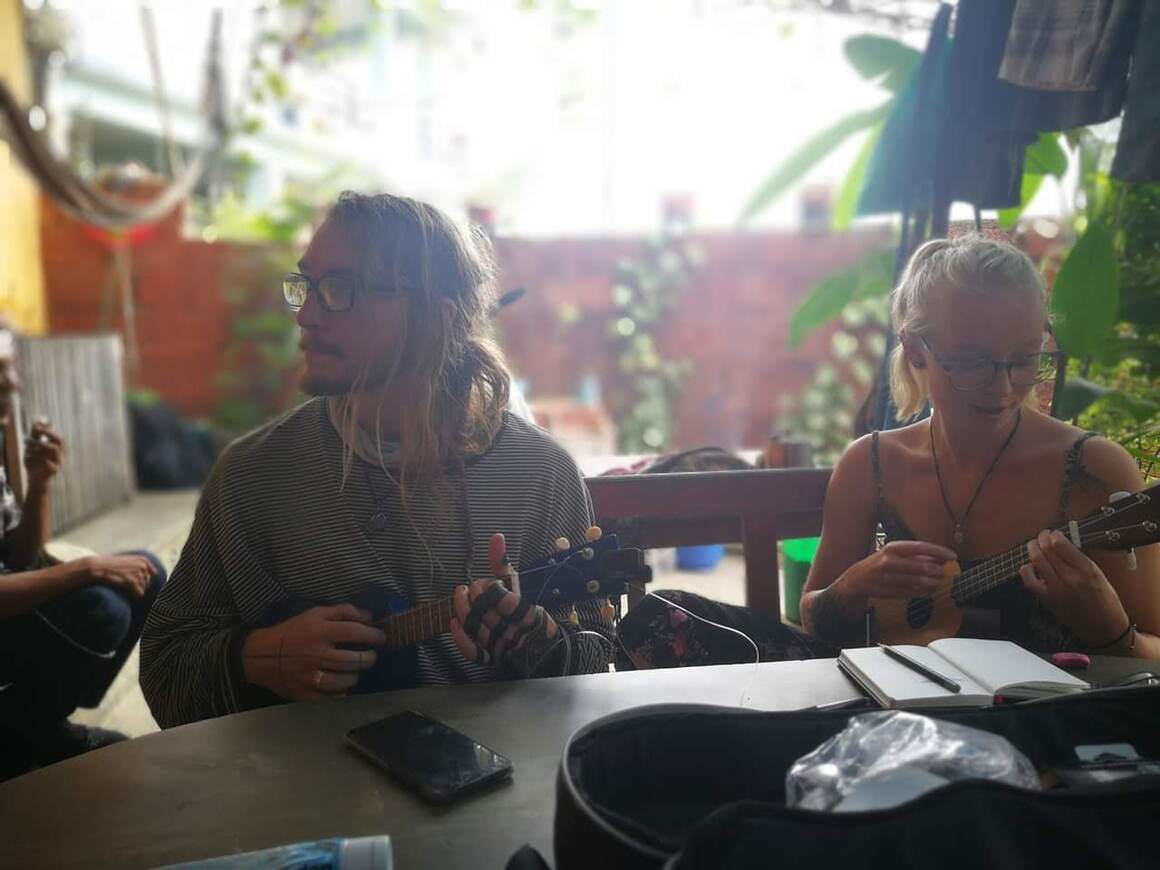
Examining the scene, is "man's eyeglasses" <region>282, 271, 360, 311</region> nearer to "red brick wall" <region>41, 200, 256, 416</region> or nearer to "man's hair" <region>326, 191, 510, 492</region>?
"man's hair" <region>326, 191, 510, 492</region>

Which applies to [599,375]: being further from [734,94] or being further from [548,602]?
[548,602]

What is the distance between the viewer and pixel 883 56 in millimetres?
2576

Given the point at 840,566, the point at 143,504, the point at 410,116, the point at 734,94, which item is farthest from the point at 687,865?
the point at 410,116

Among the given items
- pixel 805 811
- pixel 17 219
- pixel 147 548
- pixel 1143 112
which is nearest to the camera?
pixel 805 811

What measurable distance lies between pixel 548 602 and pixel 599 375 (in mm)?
5786

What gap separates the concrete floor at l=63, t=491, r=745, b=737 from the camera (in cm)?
303

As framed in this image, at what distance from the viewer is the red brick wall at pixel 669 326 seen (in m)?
6.45

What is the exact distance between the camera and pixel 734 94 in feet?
22.4

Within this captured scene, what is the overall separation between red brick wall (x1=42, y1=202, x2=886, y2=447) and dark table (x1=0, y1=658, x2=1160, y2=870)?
5.64 metres

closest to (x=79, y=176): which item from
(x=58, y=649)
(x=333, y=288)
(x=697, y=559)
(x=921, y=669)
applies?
Result: (x=58, y=649)

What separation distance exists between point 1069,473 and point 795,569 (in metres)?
0.87

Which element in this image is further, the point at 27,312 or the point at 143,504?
the point at 27,312

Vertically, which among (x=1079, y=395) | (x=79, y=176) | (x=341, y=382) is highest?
(x=79, y=176)

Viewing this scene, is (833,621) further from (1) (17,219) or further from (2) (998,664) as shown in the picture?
(1) (17,219)
